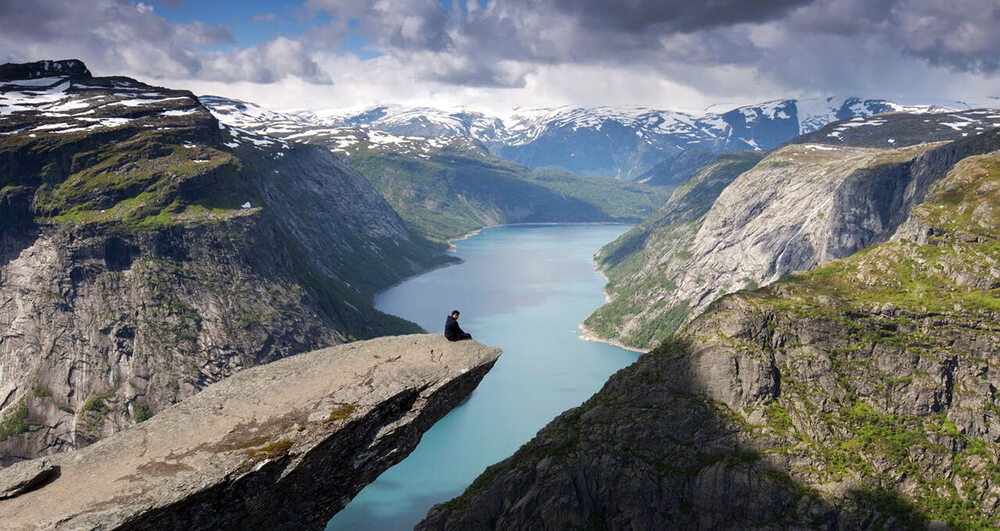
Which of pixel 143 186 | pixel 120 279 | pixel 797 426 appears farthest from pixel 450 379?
pixel 143 186

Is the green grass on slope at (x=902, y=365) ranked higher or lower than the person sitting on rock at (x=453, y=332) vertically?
lower

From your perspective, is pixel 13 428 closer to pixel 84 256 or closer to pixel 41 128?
pixel 84 256

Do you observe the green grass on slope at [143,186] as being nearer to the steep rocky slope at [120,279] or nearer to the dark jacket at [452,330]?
the steep rocky slope at [120,279]

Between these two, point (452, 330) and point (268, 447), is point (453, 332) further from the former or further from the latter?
point (268, 447)

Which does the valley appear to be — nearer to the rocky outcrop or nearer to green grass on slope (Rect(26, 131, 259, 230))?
the rocky outcrop

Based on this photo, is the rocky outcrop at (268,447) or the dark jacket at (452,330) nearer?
the rocky outcrop at (268,447)

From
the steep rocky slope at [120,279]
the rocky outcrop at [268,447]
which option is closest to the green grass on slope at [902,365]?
the rocky outcrop at [268,447]

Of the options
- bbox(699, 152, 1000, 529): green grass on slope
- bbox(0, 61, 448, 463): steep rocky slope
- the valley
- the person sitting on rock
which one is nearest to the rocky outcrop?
the valley
